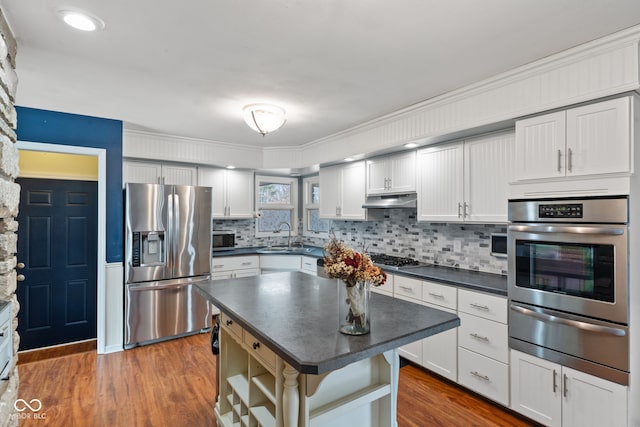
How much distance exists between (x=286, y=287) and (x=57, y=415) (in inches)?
74.7

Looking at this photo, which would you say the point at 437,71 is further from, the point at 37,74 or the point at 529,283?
the point at 37,74

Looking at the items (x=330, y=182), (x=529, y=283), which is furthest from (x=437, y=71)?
(x=330, y=182)

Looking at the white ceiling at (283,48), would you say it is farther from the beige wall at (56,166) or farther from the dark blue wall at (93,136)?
the beige wall at (56,166)

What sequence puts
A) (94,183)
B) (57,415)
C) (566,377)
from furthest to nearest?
1. (94,183)
2. (57,415)
3. (566,377)

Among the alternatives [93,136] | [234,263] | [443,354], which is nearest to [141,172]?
[93,136]

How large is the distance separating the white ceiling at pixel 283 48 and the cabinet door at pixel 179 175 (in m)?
1.21

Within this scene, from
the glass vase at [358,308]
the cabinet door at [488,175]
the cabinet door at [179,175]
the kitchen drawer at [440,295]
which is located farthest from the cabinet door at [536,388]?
the cabinet door at [179,175]

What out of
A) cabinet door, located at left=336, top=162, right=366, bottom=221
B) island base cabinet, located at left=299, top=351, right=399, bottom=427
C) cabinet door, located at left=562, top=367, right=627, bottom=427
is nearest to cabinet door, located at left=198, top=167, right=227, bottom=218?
cabinet door, located at left=336, top=162, right=366, bottom=221

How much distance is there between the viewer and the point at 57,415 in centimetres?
242

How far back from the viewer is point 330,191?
456cm

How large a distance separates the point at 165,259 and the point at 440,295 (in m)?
2.92

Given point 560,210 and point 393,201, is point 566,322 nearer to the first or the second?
point 560,210

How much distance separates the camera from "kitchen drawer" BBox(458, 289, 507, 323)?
245 cm

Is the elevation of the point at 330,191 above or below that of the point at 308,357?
above
